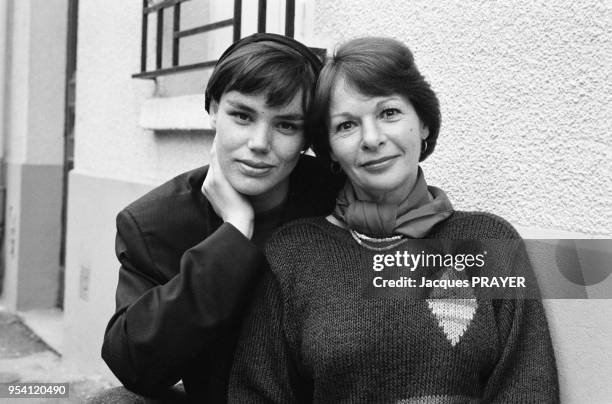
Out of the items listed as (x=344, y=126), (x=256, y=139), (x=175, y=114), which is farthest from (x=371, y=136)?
(x=175, y=114)

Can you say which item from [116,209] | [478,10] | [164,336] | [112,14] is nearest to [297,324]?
[164,336]

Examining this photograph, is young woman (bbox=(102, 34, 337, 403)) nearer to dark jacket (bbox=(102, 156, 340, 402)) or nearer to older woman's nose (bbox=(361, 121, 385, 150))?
dark jacket (bbox=(102, 156, 340, 402))

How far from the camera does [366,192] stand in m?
2.12

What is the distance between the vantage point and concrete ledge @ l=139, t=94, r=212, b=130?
3.83 m

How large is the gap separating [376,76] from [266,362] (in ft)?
2.58

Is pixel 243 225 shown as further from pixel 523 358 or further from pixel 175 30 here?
pixel 175 30

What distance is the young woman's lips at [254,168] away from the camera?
2.18m

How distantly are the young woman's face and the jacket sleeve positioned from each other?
157mm

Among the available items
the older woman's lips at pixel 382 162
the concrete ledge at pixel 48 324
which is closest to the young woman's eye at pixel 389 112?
the older woman's lips at pixel 382 162

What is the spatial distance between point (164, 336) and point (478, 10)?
1.35m

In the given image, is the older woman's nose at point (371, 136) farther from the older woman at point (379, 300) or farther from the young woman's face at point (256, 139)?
the young woman's face at point (256, 139)

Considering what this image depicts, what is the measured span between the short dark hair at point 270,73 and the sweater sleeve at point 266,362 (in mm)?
486

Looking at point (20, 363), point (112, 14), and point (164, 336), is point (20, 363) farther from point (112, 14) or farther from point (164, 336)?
point (164, 336)

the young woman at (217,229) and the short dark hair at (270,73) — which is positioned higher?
the short dark hair at (270,73)
